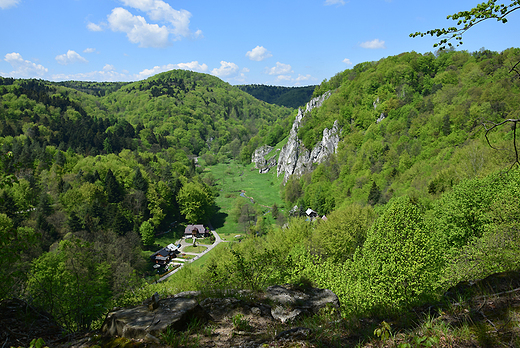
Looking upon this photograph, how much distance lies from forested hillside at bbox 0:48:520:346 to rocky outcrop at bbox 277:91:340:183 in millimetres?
5208

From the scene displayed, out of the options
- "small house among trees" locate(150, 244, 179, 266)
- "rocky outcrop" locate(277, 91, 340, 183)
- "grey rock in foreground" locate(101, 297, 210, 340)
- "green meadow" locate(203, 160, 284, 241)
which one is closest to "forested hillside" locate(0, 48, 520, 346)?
"green meadow" locate(203, 160, 284, 241)

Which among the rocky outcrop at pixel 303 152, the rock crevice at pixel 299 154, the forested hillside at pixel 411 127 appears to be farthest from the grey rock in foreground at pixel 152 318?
the rocky outcrop at pixel 303 152

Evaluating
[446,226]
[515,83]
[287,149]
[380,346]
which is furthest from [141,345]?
[287,149]

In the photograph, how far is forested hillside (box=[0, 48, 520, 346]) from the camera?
13055mm

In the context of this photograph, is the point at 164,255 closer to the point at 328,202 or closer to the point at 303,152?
the point at 328,202

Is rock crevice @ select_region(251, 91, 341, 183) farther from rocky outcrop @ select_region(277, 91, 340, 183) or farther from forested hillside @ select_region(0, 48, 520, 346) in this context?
forested hillside @ select_region(0, 48, 520, 346)

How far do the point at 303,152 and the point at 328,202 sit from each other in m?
48.2

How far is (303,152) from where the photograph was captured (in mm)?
122062

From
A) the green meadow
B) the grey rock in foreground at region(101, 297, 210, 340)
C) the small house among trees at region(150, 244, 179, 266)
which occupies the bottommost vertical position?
the small house among trees at region(150, 244, 179, 266)

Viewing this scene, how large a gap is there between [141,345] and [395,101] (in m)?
104

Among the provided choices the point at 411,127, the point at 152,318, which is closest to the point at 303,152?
the point at 411,127

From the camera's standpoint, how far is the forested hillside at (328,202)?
42.8 ft

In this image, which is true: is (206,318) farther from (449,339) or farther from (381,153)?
(381,153)

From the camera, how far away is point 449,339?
458 centimetres
